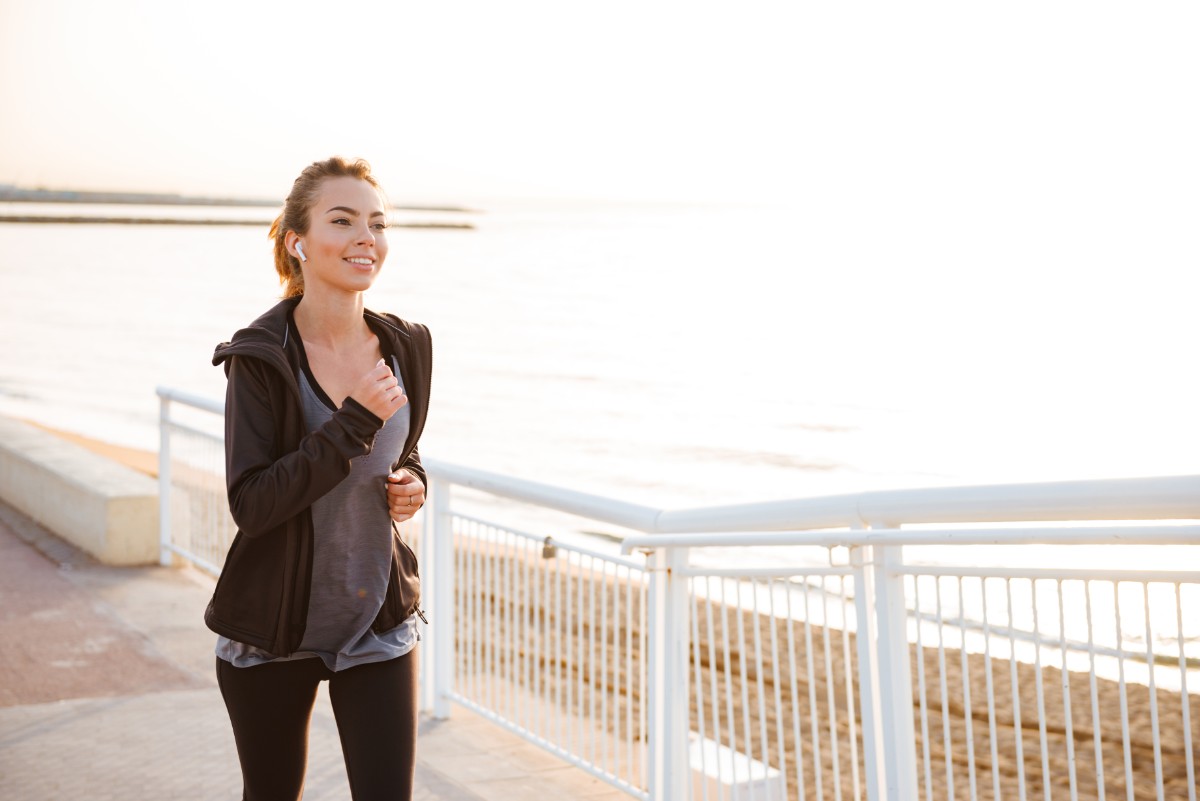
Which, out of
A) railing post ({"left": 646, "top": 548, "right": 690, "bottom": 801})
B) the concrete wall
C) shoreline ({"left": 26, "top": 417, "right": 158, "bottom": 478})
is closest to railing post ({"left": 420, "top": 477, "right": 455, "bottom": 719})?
railing post ({"left": 646, "top": 548, "right": 690, "bottom": 801})

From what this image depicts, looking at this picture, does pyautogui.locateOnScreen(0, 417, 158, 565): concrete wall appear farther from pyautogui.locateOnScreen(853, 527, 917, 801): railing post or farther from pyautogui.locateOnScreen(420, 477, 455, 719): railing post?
pyautogui.locateOnScreen(853, 527, 917, 801): railing post

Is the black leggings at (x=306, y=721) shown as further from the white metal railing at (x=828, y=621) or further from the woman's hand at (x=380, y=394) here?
the white metal railing at (x=828, y=621)

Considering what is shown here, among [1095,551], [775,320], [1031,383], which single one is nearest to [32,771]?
[1095,551]

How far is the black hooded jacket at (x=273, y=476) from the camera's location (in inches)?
101

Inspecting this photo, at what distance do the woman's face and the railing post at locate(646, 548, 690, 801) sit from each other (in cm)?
160

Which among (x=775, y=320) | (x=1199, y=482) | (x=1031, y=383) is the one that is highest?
(x=775, y=320)

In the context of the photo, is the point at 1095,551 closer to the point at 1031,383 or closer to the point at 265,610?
the point at 265,610

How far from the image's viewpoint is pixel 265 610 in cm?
270

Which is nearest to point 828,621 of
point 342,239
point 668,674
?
point 668,674

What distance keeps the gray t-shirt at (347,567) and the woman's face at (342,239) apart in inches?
9.5

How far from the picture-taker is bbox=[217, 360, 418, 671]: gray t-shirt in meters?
2.75

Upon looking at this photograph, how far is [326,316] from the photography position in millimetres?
2896

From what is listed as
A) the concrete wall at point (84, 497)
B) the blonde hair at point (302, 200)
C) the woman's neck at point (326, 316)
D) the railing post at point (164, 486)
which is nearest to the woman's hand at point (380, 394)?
the woman's neck at point (326, 316)

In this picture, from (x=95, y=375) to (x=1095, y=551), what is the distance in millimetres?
27175
